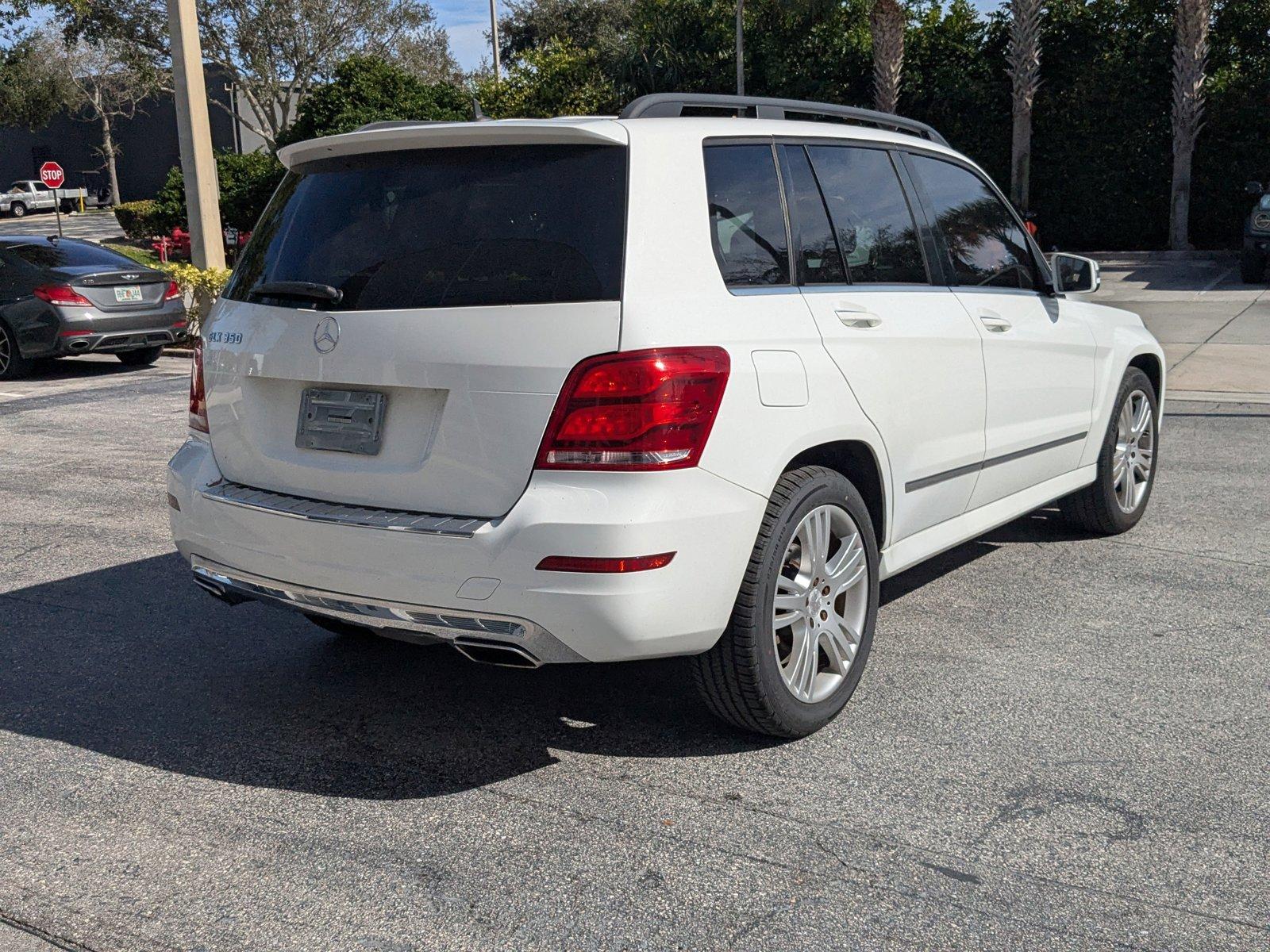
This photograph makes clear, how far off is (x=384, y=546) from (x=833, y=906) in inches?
57.2

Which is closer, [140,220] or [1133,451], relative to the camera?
[1133,451]

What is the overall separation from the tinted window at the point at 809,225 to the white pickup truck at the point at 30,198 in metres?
60.4

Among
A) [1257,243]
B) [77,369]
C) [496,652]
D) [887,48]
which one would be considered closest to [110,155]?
[887,48]

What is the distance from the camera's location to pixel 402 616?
136 inches

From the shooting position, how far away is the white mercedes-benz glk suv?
328cm

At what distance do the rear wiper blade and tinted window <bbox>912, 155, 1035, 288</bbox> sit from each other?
2228 millimetres

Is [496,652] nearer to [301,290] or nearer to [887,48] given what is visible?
[301,290]

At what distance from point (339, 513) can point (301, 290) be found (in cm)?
68

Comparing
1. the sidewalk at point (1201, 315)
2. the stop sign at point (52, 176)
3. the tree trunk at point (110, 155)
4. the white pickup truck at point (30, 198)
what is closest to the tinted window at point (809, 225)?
the sidewalk at point (1201, 315)

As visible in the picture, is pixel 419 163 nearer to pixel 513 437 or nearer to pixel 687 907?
pixel 513 437

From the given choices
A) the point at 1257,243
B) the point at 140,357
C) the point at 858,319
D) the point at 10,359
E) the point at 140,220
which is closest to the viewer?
the point at 858,319

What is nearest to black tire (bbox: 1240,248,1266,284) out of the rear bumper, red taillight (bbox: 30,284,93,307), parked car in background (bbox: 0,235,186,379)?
parked car in background (bbox: 0,235,186,379)

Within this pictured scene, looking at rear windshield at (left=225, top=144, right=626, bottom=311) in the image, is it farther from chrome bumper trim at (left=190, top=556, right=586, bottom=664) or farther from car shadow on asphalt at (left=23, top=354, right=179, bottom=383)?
car shadow on asphalt at (left=23, top=354, right=179, bottom=383)

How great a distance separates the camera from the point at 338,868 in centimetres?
314
